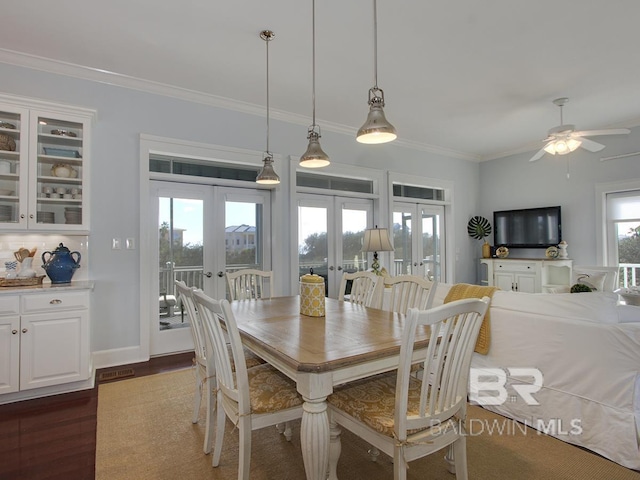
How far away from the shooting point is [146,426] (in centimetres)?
232

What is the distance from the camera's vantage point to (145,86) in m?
3.60

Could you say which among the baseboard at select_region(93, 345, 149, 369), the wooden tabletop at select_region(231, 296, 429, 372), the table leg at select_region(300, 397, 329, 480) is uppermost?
the wooden tabletop at select_region(231, 296, 429, 372)

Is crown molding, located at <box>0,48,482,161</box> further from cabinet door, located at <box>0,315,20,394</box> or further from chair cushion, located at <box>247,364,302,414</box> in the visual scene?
chair cushion, located at <box>247,364,302,414</box>

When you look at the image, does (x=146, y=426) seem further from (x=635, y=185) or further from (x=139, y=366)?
(x=635, y=185)

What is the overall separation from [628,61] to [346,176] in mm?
3117

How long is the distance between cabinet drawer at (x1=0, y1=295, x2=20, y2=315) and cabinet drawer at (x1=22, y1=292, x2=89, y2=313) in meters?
0.04

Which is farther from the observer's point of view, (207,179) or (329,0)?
(207,179)

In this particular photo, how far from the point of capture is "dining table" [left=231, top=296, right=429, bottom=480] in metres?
1.41

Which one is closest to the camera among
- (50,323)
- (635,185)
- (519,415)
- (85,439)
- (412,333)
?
(412,333)

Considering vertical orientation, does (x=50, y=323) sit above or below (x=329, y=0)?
below

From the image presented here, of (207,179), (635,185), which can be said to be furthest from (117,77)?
(635,185)

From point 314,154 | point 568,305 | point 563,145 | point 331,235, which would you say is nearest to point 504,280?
point 563,145

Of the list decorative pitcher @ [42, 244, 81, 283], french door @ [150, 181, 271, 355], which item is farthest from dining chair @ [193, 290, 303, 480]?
french door @ [150, 181, 271, 355]

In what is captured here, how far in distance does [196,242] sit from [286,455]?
264 centimetres
